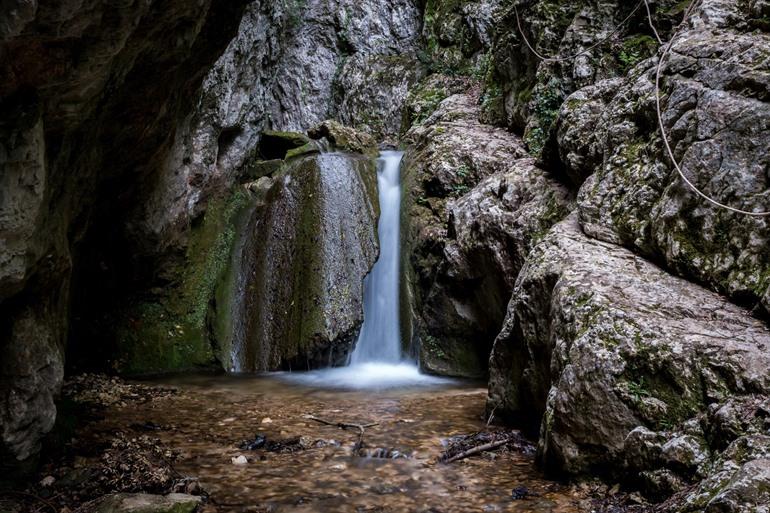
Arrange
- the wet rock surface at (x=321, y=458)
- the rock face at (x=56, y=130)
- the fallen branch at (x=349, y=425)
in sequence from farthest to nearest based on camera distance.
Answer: the fallen branch at (x=349, y=425)
the wet rock surface at (x=321, y=458)
the rock face at (x=56, y=130)

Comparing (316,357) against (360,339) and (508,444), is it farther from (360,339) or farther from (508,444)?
(508,444)

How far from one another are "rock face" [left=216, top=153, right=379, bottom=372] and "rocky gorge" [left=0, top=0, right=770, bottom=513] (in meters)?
0.04

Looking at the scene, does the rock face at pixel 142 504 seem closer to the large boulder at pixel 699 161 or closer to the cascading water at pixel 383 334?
the large boulder at pixel 699 161

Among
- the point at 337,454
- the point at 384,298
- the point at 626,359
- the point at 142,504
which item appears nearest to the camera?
the point at 142,504

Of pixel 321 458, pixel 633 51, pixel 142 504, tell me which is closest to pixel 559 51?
pixel 633 51

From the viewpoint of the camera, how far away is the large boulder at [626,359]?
3650mm

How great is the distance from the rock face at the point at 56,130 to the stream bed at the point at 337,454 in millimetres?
1277

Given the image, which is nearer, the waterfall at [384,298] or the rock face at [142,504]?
the rock face at [142,504]

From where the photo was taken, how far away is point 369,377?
8867 millimetres

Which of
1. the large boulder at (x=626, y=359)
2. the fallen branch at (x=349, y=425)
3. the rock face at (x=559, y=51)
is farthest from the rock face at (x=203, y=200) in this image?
the large boulder at (x=626, y=359)

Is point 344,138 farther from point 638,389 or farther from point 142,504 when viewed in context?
point 142,504

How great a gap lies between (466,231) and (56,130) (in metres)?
6.16

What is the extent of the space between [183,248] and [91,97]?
630 cm

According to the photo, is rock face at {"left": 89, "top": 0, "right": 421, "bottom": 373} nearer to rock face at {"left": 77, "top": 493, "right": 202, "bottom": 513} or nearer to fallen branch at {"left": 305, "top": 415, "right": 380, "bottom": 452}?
fallen branch at {"left": 305, "top": 415, "right": 380, "bottom": 452}
